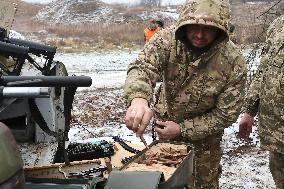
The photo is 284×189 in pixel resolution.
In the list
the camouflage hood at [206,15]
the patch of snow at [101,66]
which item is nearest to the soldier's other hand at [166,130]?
the camouflage hood at [206,15]

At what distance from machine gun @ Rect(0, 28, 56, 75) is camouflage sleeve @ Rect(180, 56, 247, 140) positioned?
1316mm

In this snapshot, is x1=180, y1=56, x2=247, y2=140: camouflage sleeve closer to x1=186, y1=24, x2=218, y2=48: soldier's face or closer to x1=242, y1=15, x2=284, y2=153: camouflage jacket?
x1=186, y1=24, x2=218, y2=48: soldier's face

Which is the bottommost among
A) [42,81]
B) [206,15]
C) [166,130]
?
[166,130]

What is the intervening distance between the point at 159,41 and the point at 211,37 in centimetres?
35

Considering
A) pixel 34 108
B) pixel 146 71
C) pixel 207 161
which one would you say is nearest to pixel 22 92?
pixel 34 108

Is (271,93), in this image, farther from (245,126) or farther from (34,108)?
(34,108)

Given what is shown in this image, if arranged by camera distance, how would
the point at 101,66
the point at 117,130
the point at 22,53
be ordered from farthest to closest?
the point at 101,66 < the point at 117,130 < the point at 22,53

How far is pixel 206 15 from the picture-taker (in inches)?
122

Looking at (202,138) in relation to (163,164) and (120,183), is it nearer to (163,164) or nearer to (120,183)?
(163,164)

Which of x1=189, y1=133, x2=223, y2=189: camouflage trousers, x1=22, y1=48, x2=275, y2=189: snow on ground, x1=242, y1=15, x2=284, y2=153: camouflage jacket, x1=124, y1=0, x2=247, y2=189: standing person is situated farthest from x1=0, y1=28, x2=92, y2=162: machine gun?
x1=242, y1=15, x2=284, y2=153: camouflage jacket

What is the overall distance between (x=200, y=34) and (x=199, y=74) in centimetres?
32

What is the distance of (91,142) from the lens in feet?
12.4

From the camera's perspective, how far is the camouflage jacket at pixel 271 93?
3.84 m

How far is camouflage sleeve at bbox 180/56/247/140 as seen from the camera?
11.0 feet
